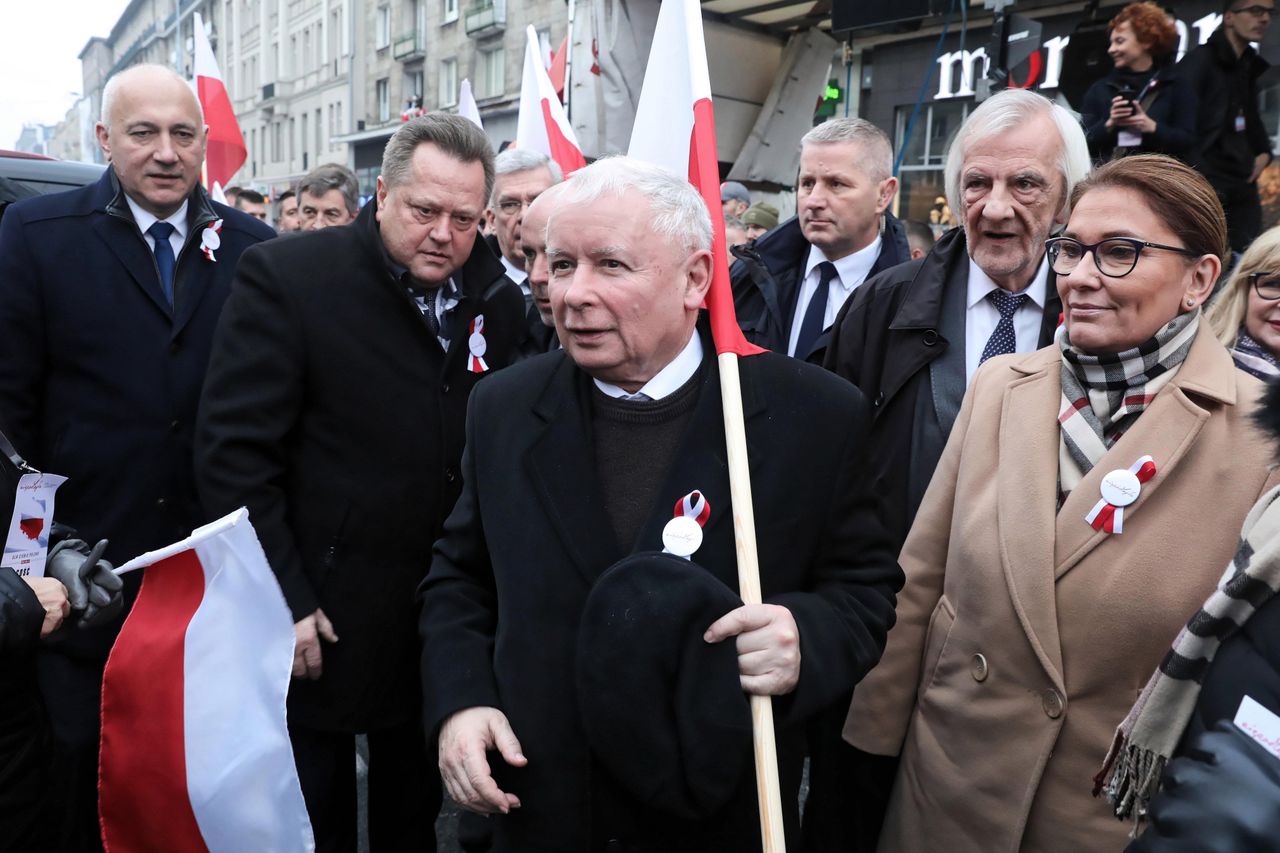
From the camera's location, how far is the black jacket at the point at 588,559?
1.94 metres

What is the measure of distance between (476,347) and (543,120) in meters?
2.66

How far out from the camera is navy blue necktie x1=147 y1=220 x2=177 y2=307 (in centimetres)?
327

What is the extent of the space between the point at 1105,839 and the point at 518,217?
3.39 m

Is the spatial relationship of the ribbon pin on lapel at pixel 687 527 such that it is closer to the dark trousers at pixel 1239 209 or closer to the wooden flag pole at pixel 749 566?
the wooden flag pole at pixel 749 566

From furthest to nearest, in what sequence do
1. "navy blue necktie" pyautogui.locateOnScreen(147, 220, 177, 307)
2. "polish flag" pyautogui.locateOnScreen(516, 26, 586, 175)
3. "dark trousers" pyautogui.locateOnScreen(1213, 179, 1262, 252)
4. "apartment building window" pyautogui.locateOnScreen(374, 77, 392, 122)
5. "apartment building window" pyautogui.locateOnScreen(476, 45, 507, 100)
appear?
"apartment building window" pyautogui.locateOnScreen(374, 77, 392, 122) → "apartment building window" pyautogui.locateOnScreen(476, 45, 507, 100) → "dark trousers" pyautogui.locateOnScreen(1213, 179, 1262, 252) → "polish flag" pyautogui.locateOnScreen(516, 26, 586, 175) → "navy blue necktie" pyautogui.locateOnScreen(147, 220, 177, 307)

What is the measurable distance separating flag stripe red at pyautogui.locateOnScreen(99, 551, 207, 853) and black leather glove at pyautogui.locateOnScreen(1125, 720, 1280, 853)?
6.43 ft

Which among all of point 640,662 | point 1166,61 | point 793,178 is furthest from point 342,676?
point 793,178

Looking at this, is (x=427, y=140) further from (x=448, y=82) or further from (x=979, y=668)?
(x=448, y=82)

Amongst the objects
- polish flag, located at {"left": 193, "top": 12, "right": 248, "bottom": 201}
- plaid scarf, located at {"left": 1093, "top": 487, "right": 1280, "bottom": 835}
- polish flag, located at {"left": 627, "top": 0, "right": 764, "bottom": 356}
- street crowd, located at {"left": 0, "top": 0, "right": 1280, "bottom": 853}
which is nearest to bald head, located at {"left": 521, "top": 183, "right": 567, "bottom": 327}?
street crowd, located at {"left": 0, "top": 0, "right": 1280, "bottom": 853}

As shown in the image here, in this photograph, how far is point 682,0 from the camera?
235 cm

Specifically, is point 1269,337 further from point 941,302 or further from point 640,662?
point 640,662

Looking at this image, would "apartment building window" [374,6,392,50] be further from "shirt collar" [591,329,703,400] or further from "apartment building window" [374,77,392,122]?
"shirt collar" [591,329,703,400]

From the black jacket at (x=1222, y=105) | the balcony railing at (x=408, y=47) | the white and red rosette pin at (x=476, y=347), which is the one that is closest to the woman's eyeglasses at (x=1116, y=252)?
the white and red rosette pin at (x=476, y=347)

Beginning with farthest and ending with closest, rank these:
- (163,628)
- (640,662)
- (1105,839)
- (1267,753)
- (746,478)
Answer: (163,628) → (1105,839) → (746,478) → (640,662) → (1267,753)
